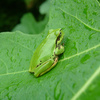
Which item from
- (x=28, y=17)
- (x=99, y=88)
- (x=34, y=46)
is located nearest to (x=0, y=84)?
(x=34, y=46)

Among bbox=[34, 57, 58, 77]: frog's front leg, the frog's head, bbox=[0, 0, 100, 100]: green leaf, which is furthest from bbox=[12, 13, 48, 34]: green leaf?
bbox=[34, 57, 58, 77]: frog's front leg

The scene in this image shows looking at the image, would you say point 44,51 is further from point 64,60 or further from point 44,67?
point 64,60

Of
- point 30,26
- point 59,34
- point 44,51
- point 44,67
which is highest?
point 59,34

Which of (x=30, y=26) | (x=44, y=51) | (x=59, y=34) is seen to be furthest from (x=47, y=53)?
(x=30, y=26)

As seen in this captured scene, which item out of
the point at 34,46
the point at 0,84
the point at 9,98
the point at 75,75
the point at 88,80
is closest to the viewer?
the point at 88,80

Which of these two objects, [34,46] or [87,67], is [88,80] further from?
[34,46]

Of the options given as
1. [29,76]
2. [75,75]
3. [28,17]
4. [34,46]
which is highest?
[75,75]

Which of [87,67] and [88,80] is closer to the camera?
[88,80]

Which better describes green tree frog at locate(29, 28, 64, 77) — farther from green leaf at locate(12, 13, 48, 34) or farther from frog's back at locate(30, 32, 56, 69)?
green leaf at locate(12, 13, 48, 34)
